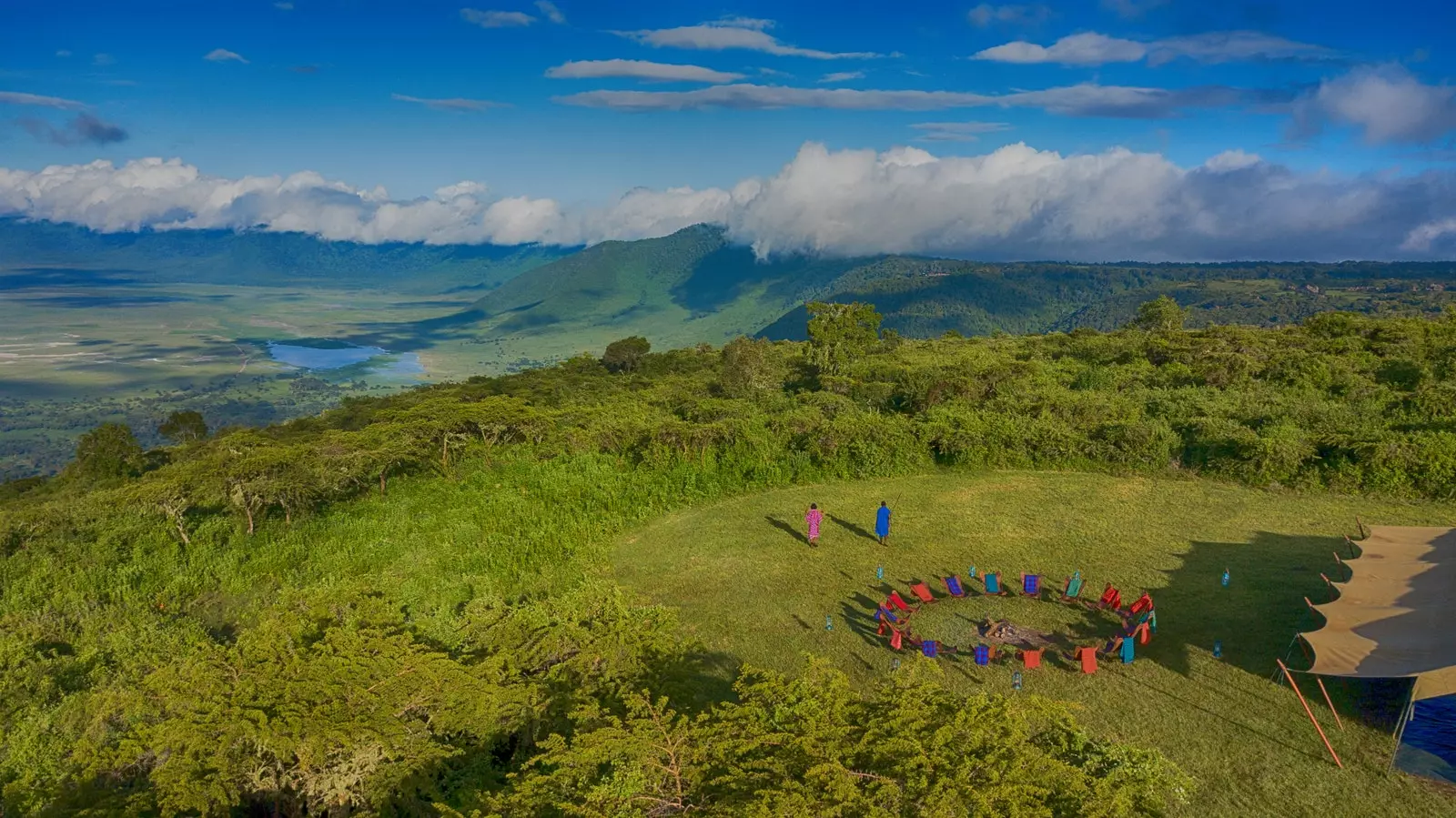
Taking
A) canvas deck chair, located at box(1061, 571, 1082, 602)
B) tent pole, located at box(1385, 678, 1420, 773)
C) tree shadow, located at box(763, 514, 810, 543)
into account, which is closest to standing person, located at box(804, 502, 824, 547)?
tree shadow, located at box(763, 514, 810, 543)

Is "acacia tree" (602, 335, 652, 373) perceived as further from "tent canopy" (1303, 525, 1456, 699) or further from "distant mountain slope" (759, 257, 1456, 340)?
"distant mountain slope" (759, 257, 1456, 340)

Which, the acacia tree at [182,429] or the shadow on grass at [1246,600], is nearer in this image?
the shadow on grass at [1246,600]

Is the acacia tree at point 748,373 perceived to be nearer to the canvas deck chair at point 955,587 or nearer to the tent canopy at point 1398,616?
the canvas deck chair at point 955,587

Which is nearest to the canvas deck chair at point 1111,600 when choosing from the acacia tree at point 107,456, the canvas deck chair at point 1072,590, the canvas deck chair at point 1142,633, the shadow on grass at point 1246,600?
the canvas deck chair at point 1072,590

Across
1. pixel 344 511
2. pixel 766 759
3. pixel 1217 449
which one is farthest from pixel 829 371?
pixel 766 759

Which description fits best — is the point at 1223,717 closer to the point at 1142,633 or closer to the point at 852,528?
the point at 1142,633
